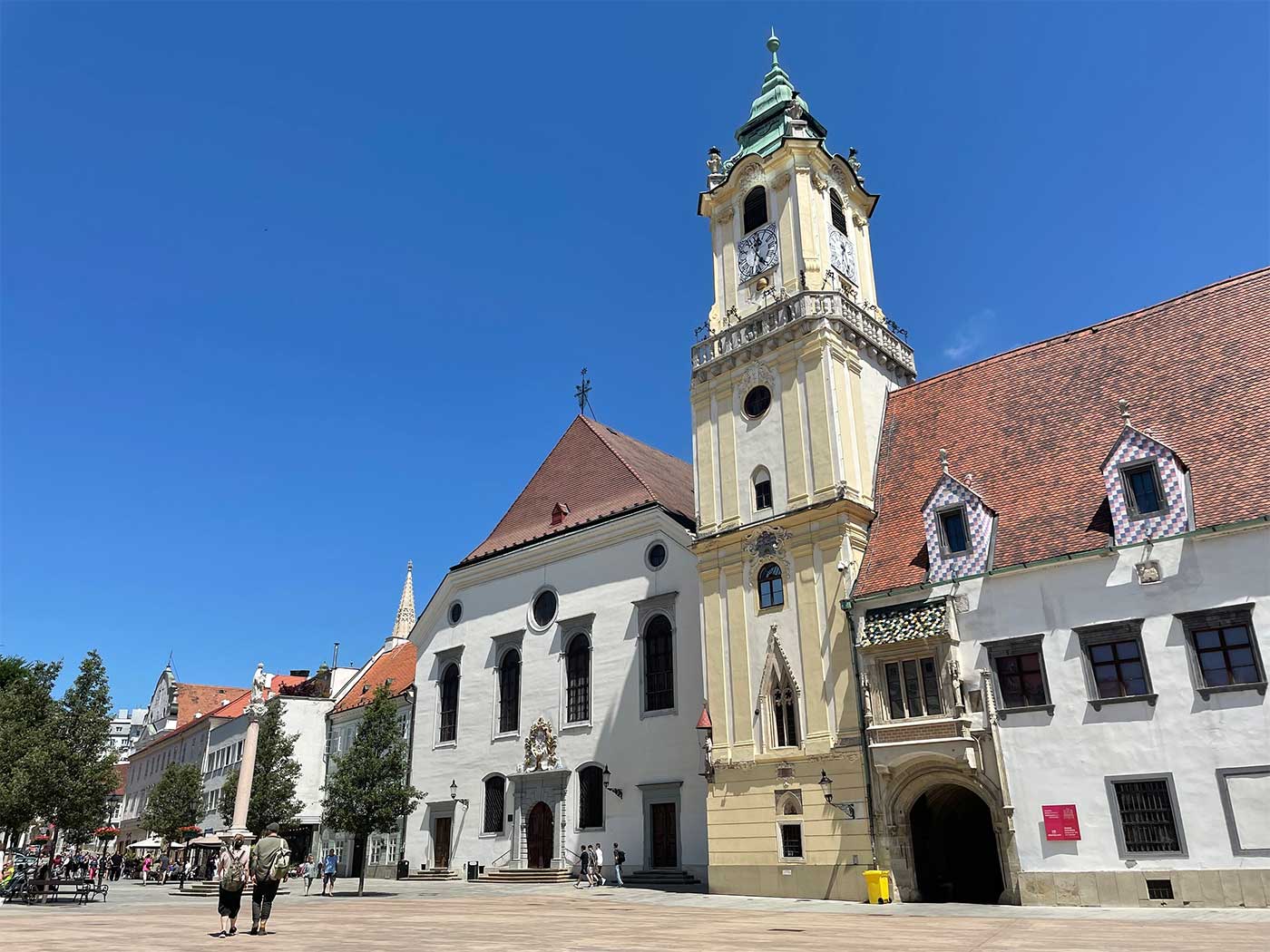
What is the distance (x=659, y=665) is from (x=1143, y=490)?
16816 millimetres

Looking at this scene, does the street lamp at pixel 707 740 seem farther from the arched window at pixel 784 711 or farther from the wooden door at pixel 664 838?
the wooden door at pixel 664 838

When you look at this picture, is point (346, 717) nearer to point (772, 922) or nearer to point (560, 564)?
point (560, 564)

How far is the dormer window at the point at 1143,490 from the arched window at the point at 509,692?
78.0 feet

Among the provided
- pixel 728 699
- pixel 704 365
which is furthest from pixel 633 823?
pixel 704 365

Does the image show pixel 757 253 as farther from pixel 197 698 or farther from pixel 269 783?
pixel 197 698

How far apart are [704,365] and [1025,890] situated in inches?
722

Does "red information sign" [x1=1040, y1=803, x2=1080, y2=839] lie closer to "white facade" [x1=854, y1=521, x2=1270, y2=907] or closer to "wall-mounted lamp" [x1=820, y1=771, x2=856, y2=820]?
"white facade" [x1=854, y1=521, x2=1270, y2=907]

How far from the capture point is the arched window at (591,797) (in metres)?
31.9

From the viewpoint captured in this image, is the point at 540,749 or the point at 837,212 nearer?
the point at 837,212

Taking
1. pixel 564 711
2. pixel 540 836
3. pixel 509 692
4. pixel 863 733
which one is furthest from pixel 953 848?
pixel 509 692

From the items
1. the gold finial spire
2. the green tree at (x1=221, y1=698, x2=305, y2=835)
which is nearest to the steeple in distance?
the gold finial spire

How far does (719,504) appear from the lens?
29266 millimetres

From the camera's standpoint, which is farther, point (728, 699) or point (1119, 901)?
point (728, 699)

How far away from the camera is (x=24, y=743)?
Result: 26.2 meters
